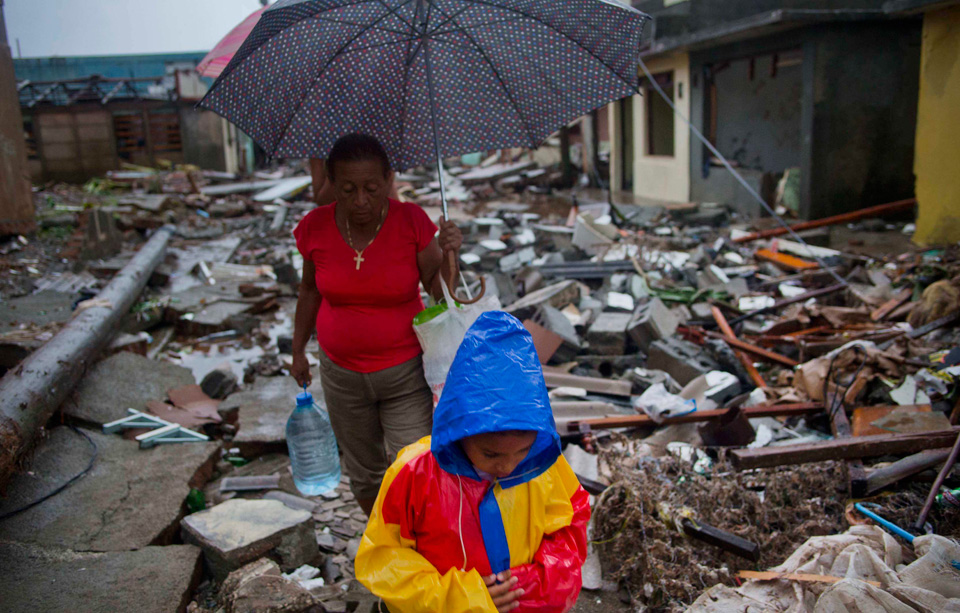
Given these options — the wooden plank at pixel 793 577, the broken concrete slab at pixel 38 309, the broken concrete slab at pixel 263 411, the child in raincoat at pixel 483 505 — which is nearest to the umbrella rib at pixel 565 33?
the child in raincoat at pixel 483 505

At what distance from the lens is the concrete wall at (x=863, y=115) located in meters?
11.9

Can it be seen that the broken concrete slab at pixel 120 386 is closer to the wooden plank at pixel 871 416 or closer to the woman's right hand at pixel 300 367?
the woman's right hand at pixel 300 367

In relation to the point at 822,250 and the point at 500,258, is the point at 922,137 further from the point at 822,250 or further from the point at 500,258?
the point at 500,258

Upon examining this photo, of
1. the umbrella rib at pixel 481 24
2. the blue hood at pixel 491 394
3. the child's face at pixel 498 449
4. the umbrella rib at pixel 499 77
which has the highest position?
the umbrella rib at pixel 481 24

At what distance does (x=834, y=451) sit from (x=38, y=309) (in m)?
7.10

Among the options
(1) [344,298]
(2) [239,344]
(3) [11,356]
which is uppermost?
(1) [344,298]

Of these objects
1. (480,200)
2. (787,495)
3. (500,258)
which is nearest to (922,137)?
(500,258)

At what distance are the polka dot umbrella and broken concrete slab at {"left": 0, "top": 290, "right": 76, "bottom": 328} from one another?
14.8ft

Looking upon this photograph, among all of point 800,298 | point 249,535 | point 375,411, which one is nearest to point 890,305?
point 800,298

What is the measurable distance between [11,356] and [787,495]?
5271mm

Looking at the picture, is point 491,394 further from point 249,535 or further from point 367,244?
point 249,535

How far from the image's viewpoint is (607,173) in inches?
869

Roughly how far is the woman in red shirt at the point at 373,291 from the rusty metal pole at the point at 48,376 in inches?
71.2

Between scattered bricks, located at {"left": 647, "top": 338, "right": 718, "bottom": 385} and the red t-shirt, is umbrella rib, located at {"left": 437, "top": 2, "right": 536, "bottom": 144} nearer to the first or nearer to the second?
the red t-shirt
